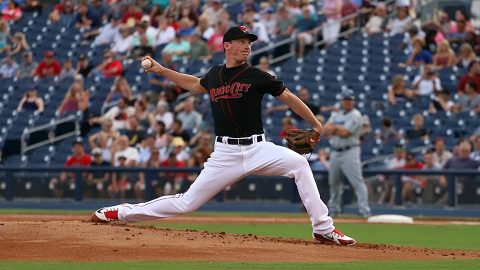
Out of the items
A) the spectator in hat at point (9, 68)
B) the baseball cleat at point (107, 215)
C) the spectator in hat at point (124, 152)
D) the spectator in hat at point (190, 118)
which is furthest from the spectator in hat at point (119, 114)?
the baseball cleat at point (107, 215)

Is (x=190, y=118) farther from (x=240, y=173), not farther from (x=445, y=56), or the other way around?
(x=240, y=173)

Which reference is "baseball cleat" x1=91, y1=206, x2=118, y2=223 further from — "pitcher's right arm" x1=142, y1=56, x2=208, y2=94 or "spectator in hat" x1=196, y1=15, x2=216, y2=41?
"spectator in hat" x1=196, y1=15, x2=216, y2=41

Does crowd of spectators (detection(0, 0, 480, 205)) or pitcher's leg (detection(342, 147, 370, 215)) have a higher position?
crowd of spectators (detection(0, 0, 480, 205))

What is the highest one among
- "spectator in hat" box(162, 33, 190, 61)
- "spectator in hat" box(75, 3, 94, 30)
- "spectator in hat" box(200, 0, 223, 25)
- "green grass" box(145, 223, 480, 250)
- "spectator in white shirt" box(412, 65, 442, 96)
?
"spectator in hat" box(75, 3, 94, 30)

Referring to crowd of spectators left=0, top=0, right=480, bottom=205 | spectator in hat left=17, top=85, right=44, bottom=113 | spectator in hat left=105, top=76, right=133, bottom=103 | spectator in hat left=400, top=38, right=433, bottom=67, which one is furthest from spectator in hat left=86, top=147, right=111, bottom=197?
spectator in hat left=400, top=38, right=433, bottom=67

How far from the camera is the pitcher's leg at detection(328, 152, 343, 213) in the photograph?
17.0 m

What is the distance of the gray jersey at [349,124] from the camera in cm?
1647

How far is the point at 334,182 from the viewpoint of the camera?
17.1 metres

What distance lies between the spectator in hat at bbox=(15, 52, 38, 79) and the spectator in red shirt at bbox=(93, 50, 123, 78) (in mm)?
1594

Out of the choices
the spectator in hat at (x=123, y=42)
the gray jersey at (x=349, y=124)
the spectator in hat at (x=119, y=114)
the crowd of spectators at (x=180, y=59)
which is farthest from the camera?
the spectator in hat at (x=123, y=42)

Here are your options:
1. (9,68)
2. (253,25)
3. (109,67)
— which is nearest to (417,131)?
(253,25)

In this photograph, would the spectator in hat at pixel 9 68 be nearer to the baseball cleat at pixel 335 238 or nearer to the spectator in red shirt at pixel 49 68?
the spectator in red shirt at pixel 49 68

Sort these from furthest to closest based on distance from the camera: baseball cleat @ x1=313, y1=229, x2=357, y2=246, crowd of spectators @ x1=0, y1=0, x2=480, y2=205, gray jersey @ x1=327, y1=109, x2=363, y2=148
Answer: crowd of spectators @ x1=0, y1=0, x2=480, y2=205 → gray jersey @ x1=327, y1=109, x2=363, y2=148 → baseball cleat @ x1=313, y1=229, x2=357, y2=246

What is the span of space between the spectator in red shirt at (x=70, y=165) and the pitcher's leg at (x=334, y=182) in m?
4.64
